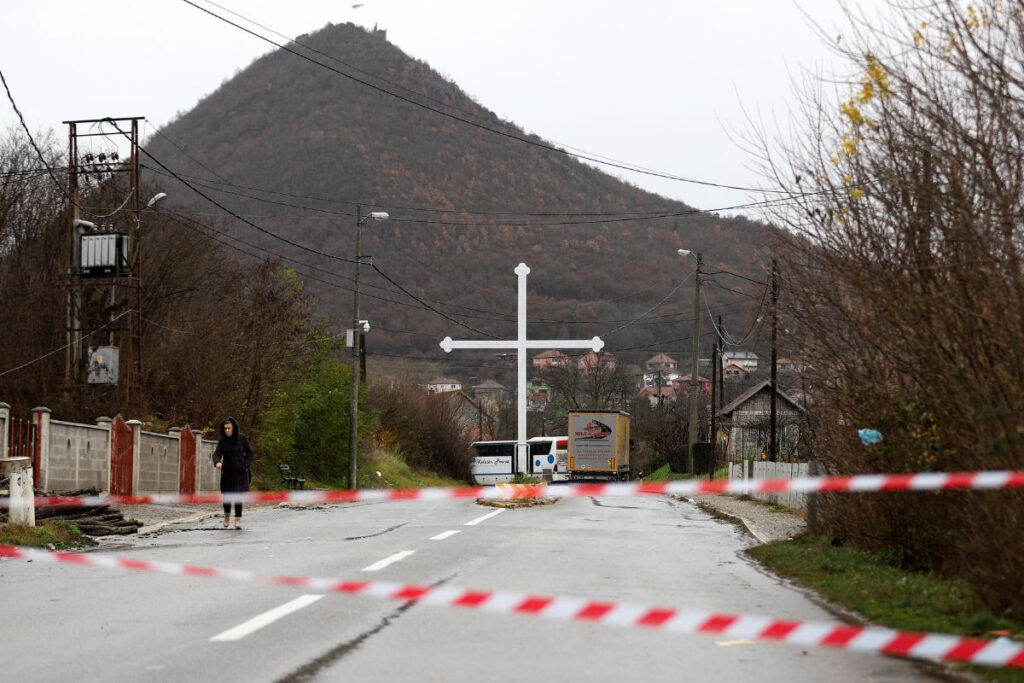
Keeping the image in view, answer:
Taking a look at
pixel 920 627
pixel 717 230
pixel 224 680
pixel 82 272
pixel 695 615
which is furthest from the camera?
pixel 717 230

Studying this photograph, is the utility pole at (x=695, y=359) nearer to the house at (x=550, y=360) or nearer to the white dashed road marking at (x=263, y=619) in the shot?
the house at (x=550, y=360)

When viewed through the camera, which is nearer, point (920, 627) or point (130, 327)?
point (920, 627)

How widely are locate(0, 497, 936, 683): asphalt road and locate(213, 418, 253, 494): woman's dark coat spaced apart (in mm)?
4165

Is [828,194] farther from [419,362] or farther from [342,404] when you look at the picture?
[419,362]

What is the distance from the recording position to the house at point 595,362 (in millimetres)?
99925

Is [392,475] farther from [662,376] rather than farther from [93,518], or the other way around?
[662,376]

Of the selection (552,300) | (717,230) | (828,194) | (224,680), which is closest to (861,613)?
(828,194)

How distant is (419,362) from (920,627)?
67.5m

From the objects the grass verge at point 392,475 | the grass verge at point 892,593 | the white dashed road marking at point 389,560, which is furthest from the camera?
the grass verge at point 392,475

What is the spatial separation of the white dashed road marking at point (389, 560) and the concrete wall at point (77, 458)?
12.9 m

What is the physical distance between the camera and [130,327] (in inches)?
1483

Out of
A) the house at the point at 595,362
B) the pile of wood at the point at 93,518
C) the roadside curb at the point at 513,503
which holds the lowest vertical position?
the roadside curb at the point at 513,503

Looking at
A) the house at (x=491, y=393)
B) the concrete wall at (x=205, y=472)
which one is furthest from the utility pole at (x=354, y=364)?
the house at (x=491, y=393)

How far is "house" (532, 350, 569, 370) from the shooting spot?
309 ft
